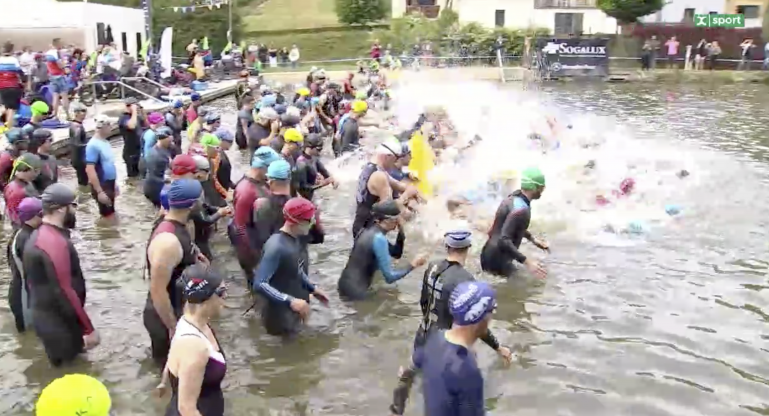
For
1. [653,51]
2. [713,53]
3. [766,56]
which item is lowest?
[766,56]

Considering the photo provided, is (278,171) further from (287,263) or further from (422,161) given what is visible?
(422,161)

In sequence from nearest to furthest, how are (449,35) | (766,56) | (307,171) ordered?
(307,171)
(766,56)
(449,35)

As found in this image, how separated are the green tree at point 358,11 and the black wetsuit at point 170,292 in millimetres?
52081

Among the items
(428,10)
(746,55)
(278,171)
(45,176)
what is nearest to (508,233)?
(278,171)

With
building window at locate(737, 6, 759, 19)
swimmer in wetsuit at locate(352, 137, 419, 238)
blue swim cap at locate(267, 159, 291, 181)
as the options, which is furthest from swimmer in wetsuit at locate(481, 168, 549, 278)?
building window at locate(737, 6, 759, 19)

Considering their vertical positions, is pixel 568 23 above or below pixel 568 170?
above

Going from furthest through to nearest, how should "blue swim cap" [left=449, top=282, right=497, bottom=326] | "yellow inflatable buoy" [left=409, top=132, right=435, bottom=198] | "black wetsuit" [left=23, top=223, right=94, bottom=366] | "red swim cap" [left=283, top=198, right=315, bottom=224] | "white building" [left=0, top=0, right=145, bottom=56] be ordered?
"white building" [left=0, top=0, right=145, bottom=56] < "yellow inflatable buoy" [left=409, top=132, right=435, bottom=198] < "red swim cap" [left=283, top=198, right=315, bottom=224] < "black wetsuit" [left=23, top=223, right=94, bottom=366] < "blue swim cap" [left=449, top=282, right=497, bottom=326]

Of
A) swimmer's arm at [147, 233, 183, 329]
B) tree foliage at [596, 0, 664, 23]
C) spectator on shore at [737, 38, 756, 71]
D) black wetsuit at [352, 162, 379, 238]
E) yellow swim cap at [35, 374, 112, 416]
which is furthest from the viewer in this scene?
tree foliage at [596, 0, 664, 23]

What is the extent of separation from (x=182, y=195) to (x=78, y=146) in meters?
8.45

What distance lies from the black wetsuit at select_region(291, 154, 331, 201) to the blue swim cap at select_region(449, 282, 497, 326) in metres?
5.60

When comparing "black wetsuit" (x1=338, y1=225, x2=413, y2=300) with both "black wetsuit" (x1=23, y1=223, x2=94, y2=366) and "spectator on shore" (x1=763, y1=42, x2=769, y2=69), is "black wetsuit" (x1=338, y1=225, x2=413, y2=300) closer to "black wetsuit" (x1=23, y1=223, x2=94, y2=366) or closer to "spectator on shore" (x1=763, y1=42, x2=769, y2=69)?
"black wetsuit" (x1=23, y1=223, x2=94, y2=366)

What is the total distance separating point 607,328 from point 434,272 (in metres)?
3.11

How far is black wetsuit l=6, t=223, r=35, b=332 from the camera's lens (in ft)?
20.6

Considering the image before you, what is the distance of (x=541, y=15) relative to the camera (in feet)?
172
